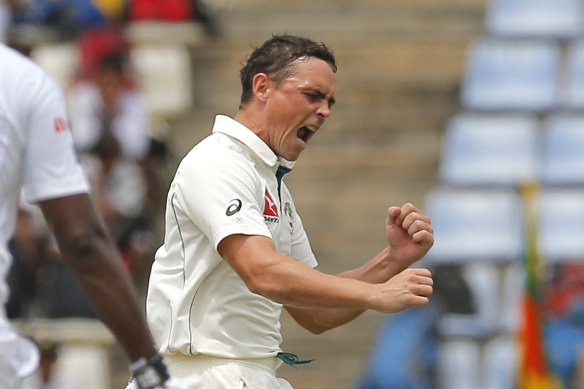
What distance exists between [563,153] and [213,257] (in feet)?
25.0

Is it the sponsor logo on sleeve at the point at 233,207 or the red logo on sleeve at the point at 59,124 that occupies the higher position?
the red logo on sleeve at the point at 59,124

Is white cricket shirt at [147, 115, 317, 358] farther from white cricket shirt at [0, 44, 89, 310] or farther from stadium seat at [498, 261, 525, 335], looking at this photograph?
stadium seat at [498, 261, 525, 335]

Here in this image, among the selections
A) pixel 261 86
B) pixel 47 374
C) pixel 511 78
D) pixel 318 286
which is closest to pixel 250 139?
pixel 261 86

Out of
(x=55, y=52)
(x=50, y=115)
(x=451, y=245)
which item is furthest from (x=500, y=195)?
(x=50, y=115)

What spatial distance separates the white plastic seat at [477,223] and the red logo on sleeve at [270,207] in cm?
612

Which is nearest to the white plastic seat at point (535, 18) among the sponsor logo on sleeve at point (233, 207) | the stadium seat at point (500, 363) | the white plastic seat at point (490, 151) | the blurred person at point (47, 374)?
the white plastic seat at point (490, 151)

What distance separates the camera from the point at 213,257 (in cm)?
361

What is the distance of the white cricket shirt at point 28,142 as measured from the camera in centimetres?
300

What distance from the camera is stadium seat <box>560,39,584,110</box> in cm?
1142

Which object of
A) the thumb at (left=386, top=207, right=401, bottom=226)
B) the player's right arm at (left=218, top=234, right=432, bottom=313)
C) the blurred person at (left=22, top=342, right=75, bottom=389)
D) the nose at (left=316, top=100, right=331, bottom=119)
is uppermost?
the nose at (left=316, top=100, right=331, bottom=119)

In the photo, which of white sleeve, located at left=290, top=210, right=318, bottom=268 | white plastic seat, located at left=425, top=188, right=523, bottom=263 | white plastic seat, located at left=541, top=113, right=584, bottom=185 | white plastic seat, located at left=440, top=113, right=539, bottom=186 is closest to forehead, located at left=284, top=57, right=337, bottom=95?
white sleeve, located at left=290, top=210, right=318, bottom=268

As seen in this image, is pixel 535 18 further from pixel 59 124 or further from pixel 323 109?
pixel 59 124

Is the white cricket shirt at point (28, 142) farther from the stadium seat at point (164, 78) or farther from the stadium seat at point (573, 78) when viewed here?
the stadium seat at point (573, 78)

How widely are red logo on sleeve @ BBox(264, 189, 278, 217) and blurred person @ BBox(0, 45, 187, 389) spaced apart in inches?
25.0
